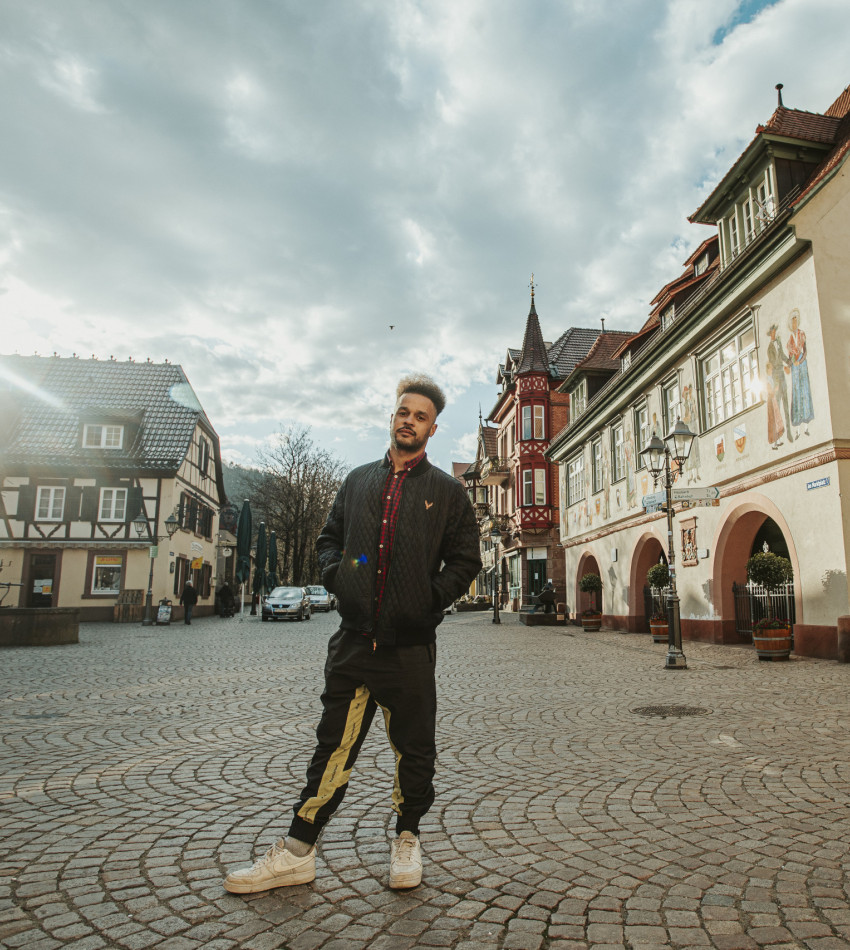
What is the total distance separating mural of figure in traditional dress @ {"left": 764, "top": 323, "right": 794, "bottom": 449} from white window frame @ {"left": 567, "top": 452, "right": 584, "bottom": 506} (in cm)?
1382

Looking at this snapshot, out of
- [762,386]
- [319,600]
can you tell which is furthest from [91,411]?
[762,386]

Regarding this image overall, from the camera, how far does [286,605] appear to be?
31781mm

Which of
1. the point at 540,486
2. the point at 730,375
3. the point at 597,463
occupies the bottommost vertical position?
the point at 730,375

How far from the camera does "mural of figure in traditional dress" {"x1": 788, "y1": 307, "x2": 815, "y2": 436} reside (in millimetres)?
12414

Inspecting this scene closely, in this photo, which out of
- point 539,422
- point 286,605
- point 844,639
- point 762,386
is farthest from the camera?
point 539,422

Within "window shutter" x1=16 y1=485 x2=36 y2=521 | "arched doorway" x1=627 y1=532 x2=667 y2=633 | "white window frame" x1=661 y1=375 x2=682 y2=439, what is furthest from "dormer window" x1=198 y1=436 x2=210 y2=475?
"white window frame" x1=661 y1=375 x2=682 y2=439

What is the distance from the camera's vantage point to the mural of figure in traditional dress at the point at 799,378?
12.4 m

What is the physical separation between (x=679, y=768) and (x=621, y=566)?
1787 cm

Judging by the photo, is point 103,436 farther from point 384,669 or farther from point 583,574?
point 384,669

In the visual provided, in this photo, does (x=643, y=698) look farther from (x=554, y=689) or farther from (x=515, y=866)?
(x=515, y=866)

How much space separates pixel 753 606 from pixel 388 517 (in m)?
15.1

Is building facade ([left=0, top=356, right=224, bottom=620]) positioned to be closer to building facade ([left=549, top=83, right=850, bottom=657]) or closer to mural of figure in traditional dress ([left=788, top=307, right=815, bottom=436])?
building facade ([left=549, top=83, right=850, bottom=657])

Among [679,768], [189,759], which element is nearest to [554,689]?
[679,768]

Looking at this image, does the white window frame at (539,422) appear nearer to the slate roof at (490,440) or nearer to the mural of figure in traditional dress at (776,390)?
the slate roof at (490,440)
